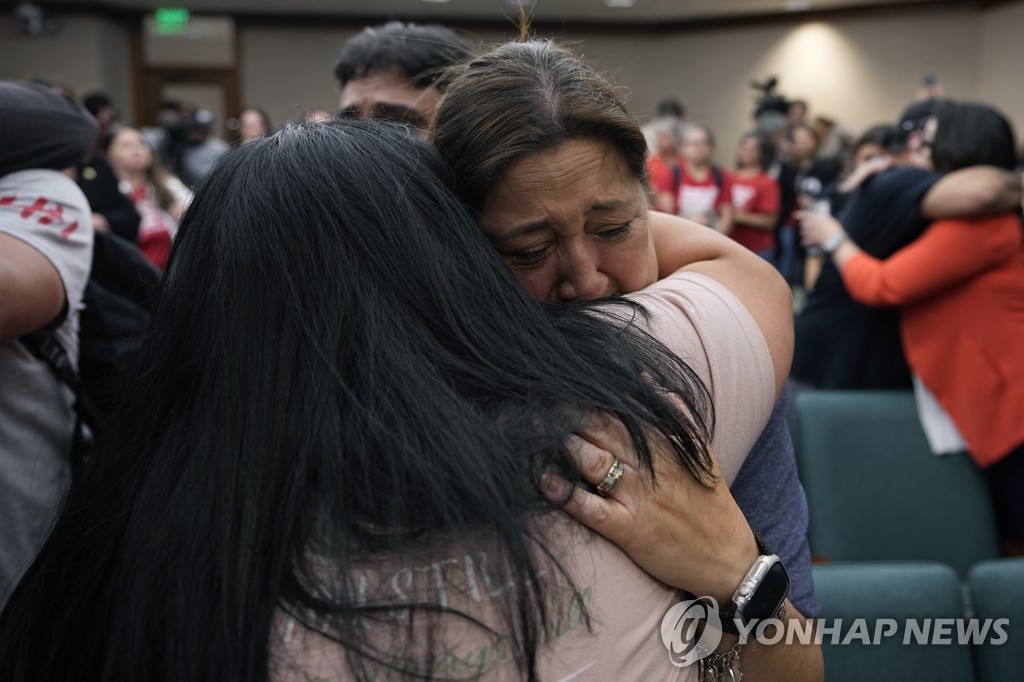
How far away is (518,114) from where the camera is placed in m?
1.00

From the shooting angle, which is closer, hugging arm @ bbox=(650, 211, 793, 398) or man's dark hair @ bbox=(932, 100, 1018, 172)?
hugging arm @ bbox=(650, 211, 793, 398)

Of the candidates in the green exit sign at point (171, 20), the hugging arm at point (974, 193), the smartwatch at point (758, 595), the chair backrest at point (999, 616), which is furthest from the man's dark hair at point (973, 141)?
the green exit sign at point (171, 20)

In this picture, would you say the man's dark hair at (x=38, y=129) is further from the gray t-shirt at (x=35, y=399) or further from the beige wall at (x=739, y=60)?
the beige wall at (x=739, y=60)

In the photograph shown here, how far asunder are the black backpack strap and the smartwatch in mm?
915

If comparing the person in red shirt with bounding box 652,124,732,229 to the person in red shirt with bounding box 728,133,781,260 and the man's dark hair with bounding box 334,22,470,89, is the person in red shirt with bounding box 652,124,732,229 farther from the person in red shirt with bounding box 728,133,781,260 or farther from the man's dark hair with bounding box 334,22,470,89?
the man's dark hair with bounding box 334,22,470,89

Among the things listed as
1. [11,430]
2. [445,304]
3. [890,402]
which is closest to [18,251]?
[11,430]

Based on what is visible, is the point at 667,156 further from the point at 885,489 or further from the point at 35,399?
the point at 35,399

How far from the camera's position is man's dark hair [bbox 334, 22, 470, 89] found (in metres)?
1.80

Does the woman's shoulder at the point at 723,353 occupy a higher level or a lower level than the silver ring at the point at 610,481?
higher

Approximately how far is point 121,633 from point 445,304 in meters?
0.37

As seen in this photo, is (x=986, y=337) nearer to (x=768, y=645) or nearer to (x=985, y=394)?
(x=985, y=394)

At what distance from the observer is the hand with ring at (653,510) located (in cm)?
72

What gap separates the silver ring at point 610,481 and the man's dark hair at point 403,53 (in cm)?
120

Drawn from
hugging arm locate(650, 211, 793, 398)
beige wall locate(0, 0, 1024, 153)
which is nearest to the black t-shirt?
hugging arm locate(650, 211, 793, 398)
